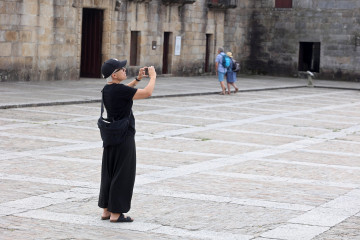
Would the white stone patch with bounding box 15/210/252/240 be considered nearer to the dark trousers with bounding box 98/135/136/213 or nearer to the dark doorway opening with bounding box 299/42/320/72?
the dark trousers with bounding box 98/135/136/213

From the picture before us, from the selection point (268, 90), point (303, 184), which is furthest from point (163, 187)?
point (268, 90)

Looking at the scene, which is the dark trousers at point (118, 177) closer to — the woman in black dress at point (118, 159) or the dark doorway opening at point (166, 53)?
the woman in black dress at point (118, 159)

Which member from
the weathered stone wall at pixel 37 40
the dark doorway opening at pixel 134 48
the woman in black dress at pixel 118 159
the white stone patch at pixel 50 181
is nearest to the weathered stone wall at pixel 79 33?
the weathered stone wall at pixel 37 40

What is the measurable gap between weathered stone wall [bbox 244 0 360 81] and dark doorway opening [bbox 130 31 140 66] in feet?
34.4

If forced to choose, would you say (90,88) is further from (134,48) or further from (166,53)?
(166,53)

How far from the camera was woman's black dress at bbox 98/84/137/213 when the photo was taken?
25.6 ft

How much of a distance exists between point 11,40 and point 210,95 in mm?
6687

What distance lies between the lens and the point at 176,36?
35.4m

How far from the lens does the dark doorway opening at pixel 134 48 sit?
1288 inches

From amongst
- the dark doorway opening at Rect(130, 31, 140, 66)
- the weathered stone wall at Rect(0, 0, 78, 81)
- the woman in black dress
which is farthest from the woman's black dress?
the dark doorway opening at Rect(130, 31, 140, 66)

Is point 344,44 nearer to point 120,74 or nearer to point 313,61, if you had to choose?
point 313,61

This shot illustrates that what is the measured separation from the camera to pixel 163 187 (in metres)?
9.60

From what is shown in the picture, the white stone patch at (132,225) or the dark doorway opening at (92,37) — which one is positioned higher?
the dark doorway opening at (92,37)

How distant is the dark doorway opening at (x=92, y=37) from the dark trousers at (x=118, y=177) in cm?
2322
